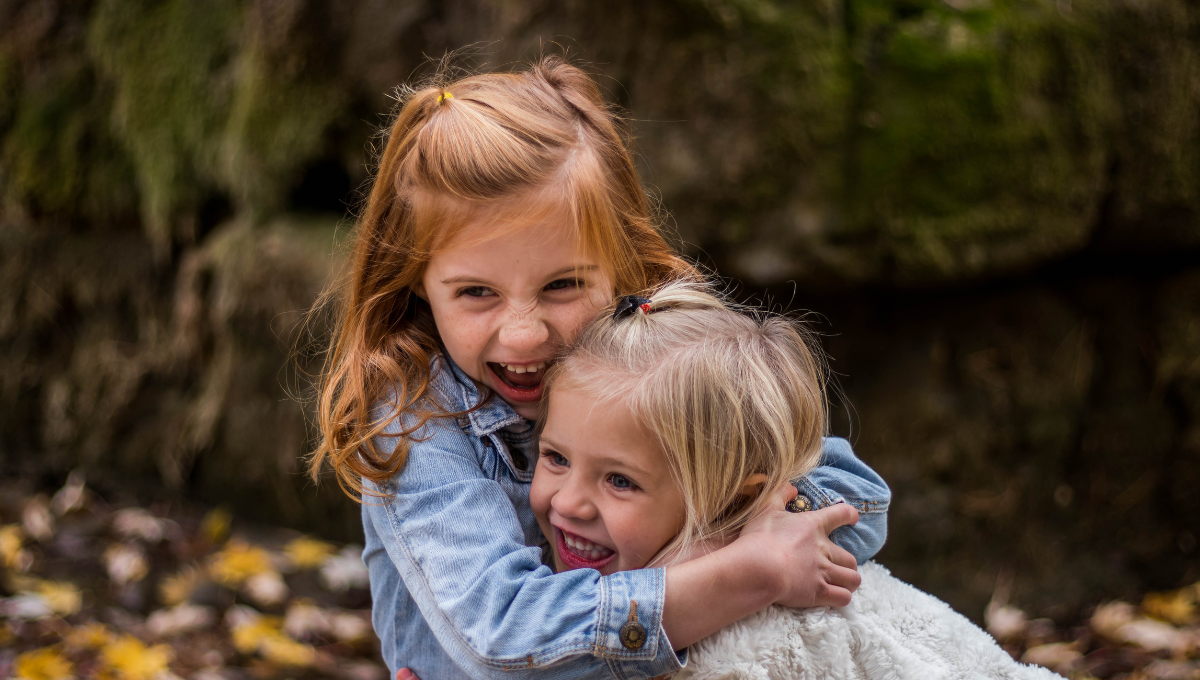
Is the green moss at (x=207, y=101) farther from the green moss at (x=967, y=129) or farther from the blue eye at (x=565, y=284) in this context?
the blue eye at (x=565, y=284)

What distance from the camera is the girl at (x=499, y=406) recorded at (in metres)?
1.38

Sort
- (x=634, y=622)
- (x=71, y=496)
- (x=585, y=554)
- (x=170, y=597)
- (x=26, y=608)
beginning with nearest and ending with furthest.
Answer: (x=634, y=622) → (x=585, y=554) → (x=26, y=608) → (x=170, y=597) → (x=71, y=496)

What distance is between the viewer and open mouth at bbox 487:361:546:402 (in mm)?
1687

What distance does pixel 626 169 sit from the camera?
179cm

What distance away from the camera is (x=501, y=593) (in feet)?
4.52

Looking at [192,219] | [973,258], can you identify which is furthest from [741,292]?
[192,219]

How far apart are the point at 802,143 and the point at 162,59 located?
2728 millimetres

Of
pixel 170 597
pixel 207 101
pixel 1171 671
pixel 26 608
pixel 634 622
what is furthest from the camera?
pixel 207 101

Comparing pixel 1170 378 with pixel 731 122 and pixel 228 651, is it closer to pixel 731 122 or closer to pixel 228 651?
pixel 731 122

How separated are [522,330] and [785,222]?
168cm

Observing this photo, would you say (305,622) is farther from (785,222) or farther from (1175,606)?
(1175,606)

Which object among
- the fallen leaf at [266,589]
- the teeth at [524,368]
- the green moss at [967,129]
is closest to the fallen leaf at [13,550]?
the fallen leaf at [266,589]

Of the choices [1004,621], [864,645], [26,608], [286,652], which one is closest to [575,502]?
[864,645]

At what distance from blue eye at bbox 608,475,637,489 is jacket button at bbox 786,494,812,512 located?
0.27 meters
